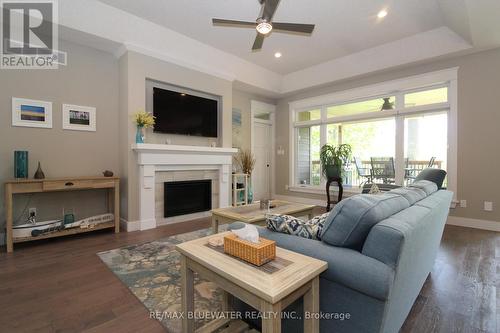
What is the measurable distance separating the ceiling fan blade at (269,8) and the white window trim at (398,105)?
124 inches

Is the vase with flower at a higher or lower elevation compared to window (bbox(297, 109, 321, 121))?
lower

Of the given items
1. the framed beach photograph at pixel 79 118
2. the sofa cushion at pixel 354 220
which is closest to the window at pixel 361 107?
the sofa cushion at pixel 354 220

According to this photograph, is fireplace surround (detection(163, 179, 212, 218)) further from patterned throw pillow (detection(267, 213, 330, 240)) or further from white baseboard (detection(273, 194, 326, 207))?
patterned throw pillow (detection(267, 213, 330, 240))

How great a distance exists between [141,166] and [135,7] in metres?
2.21

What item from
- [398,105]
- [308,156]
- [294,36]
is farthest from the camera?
[308,156]

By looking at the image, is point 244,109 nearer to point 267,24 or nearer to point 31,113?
point 267,24

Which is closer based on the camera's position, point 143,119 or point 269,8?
point 269,8

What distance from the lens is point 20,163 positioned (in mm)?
2840

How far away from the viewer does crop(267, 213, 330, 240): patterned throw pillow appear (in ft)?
4.33

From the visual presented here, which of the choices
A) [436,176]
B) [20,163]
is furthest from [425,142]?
[20,163]

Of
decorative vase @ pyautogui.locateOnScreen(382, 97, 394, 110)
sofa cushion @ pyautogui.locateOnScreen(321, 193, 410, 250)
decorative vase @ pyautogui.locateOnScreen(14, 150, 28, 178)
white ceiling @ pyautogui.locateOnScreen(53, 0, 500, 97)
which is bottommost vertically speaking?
sofa cushion @ pyautogui.locateOnScreen(321, 193, 410, 250)

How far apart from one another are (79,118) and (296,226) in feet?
11.7

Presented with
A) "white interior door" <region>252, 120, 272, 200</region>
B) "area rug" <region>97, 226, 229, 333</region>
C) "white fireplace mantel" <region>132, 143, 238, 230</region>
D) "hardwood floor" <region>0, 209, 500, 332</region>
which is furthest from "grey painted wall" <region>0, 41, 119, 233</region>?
"white interior door" <region>252, 120, 272, 200</region>

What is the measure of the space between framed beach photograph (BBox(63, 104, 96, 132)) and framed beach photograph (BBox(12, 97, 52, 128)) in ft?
0.60
